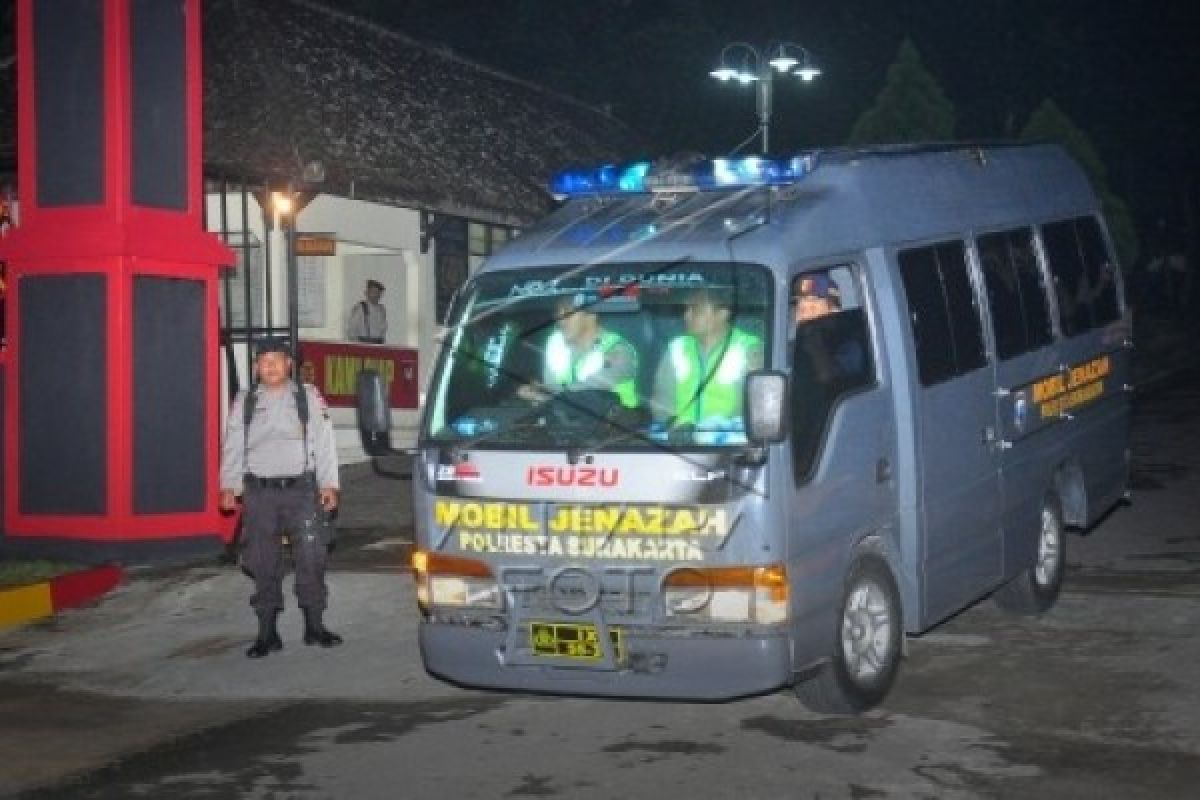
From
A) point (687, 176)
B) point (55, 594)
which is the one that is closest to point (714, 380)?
point (687, 176)

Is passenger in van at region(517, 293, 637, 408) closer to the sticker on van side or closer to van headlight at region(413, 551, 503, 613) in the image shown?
van headlight at region(413, 551, 503, 613)

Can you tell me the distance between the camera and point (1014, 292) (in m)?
9.28

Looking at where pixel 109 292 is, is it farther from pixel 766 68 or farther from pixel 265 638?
pixel 766 68

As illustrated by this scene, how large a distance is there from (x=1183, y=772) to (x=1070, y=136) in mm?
30328

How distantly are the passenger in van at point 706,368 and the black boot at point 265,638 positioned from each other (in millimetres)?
3456

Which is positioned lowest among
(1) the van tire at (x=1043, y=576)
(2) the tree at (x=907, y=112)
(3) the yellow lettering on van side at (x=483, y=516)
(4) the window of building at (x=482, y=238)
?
(1) the van tire at (x=1043, y=576)

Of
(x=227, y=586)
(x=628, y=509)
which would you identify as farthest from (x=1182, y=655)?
(x=227, y=586)

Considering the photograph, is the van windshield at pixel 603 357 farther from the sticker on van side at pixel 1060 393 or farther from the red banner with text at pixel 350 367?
the red banner with text at pixel 350 367

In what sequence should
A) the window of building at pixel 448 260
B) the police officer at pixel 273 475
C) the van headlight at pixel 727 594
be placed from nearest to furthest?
the van headlight at pixel 727 594
the police officer at pixel 273 475
the window of building at pixel 448 260

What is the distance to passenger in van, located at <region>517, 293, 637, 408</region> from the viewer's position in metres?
7.21

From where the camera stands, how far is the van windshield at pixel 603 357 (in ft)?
22.9

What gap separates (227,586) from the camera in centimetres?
1177

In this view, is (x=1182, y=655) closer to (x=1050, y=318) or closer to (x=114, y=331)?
(x=1050, y=318)

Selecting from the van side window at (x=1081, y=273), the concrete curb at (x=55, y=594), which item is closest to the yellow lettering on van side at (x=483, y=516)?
the van side window at (x=1081, y=273)
